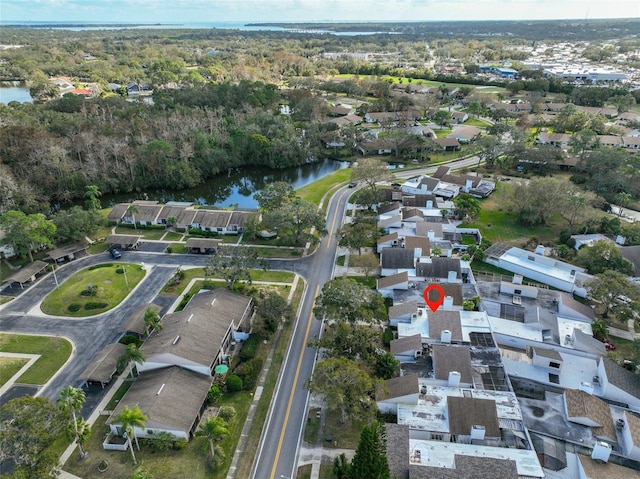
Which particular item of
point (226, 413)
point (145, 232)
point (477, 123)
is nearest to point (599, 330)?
point (226, 413)

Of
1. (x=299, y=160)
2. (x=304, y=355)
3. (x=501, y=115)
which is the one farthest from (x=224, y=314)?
(x=501, y=115)

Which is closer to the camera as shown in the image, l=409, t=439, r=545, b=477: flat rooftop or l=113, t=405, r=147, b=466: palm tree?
l=113, t=405, r=147, b=466: palm tree

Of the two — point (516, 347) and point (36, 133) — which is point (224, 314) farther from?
point (36, 133)

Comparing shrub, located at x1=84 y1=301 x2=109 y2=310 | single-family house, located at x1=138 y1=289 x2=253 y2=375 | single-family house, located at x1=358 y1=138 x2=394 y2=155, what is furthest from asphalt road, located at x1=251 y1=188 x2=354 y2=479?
single-family house, located at x1=358 y1=138 x2=394 y2=155

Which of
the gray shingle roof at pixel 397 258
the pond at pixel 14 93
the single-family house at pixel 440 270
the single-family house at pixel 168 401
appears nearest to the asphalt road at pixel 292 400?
the single-family house at pixel 168 401

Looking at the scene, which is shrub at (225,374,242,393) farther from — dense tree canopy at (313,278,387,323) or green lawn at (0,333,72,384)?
green lawn at (0,333,72,384)

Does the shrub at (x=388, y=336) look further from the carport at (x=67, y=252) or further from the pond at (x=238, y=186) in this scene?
the carport at (x=67, y=252)
